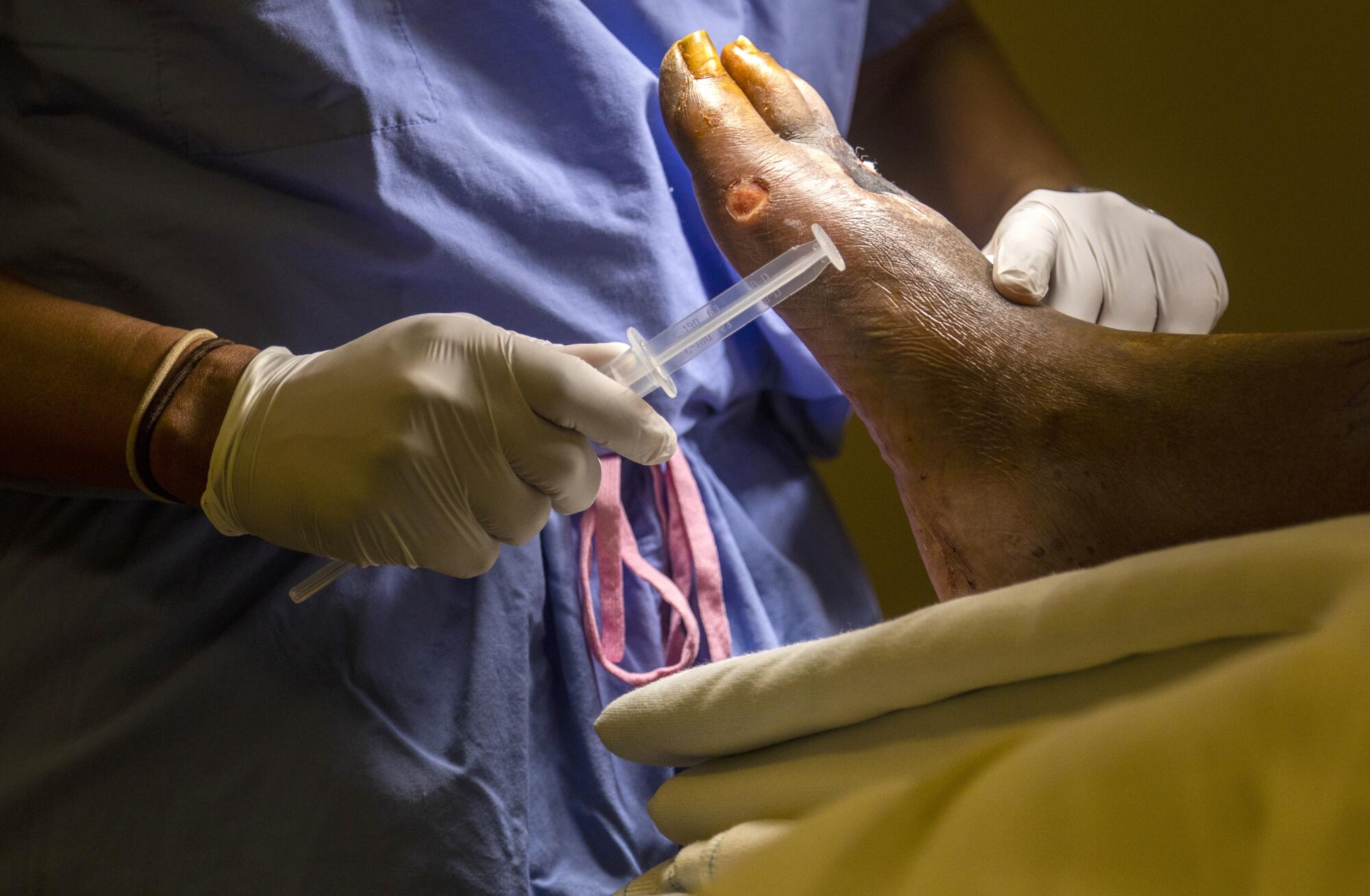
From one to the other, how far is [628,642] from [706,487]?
0.63ft

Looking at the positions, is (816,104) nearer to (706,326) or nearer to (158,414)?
(706,326)

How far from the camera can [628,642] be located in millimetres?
899

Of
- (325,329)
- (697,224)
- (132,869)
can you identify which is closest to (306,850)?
(132,869)

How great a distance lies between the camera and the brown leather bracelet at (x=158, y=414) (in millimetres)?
745

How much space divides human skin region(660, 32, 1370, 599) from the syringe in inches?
4.3

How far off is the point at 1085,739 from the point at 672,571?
651mm

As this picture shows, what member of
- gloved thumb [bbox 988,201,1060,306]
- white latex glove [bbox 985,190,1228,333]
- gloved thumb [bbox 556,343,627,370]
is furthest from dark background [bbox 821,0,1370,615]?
gloved thumb [bbox 556,343,627,370]

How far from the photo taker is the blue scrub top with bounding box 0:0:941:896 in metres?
0.76

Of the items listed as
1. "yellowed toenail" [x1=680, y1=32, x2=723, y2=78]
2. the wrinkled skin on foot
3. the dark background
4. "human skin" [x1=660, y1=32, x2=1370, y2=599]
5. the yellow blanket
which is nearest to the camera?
the yellow blanket

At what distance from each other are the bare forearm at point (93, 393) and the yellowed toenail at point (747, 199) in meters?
0.50

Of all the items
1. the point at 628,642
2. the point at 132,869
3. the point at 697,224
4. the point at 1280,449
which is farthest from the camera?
the point at 697,224

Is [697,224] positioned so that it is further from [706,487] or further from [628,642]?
[628,642]

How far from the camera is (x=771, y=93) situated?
965 mm

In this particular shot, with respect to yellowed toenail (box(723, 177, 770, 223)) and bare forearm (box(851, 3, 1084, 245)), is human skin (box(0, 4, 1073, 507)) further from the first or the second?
bare forearm (box(851, 3, 1084, 245))
